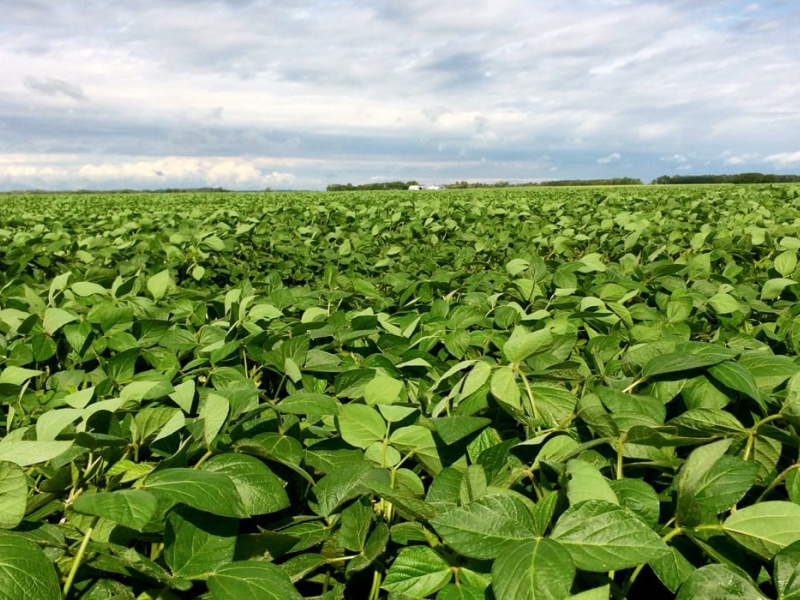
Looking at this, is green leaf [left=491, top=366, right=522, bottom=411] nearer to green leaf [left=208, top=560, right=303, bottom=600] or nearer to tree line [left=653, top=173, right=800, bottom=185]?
green leaf [left=208, top=560, right=303, bottom=600]

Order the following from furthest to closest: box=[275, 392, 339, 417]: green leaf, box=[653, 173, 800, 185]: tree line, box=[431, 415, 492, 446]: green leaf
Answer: box=[653, 173, 800, 185]: tree line, box=[275, 392, 339, 417]: green leaf, box=[431, 415, 492, 446]: green leaf

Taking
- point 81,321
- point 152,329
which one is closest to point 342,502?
point 152,329

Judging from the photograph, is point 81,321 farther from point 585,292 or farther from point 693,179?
point 693,179

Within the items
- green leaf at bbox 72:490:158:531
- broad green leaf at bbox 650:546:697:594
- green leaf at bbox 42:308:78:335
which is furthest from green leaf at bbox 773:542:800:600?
green leaf at bbox 42:308:78:335

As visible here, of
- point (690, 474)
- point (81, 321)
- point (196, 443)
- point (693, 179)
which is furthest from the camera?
point (693, 179)

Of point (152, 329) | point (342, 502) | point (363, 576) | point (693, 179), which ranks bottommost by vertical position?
point (363, 576)

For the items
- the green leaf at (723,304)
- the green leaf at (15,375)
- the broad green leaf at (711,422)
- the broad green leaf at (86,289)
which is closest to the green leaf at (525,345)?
the broad green leaf at (711,422)

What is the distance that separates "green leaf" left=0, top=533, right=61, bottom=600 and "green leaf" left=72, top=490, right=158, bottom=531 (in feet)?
0.31

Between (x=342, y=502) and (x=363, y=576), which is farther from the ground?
(x=342, y=502)

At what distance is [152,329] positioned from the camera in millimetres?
1673

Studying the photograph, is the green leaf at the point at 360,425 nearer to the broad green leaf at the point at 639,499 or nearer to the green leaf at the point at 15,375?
the broad green leaf at the point at 639,499

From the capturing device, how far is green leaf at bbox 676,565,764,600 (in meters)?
0.64

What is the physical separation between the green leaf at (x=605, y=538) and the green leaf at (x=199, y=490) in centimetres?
41

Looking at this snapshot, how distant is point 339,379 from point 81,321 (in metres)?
0.91
